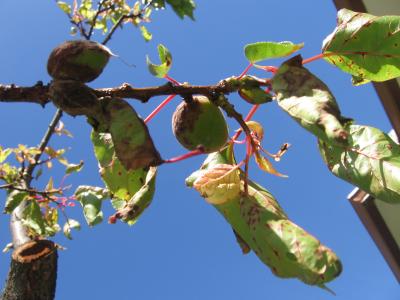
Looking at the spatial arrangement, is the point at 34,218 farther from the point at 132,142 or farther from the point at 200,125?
the point at 132,142

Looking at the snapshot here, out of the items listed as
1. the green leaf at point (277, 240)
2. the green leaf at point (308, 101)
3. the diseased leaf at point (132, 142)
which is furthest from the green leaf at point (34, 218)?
the green leaf at point (308, 101)

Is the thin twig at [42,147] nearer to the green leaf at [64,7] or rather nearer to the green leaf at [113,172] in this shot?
the green leaf at [64,7]

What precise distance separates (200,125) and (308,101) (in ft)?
1.06

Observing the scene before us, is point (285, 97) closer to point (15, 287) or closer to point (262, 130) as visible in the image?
point (262, 130)

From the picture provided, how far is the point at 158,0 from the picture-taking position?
3.63 metres

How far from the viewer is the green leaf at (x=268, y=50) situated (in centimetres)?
94

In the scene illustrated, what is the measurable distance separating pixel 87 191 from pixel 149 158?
134cm

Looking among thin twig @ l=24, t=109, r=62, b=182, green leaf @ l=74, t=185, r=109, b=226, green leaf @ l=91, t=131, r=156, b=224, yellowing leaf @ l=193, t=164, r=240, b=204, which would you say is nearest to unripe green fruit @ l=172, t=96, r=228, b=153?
yellowing leaf @ l=193, t=164, r=240, b=204

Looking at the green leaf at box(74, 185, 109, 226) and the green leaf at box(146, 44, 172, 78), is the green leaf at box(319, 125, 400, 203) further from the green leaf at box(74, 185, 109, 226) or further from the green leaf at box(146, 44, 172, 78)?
the green leaf at box(74, 185, 109, 226)

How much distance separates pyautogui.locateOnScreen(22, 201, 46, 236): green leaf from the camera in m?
2.67

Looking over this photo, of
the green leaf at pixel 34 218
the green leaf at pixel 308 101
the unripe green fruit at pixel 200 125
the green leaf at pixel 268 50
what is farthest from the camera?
the green leaf at pixel 34 218

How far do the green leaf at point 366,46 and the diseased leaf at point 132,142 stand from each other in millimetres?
482

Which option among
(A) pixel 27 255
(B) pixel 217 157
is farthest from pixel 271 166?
(A) pixel 27 255

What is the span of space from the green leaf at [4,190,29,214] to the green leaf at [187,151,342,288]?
1.83m
